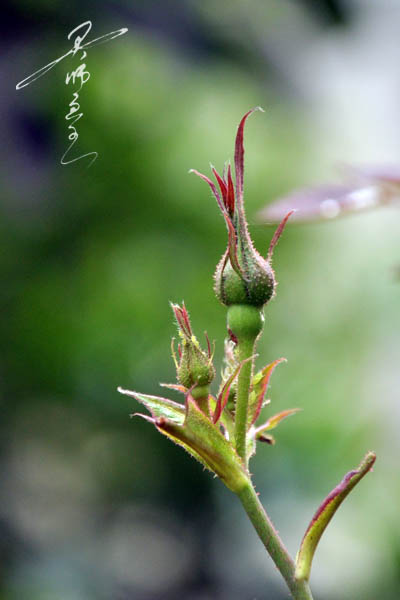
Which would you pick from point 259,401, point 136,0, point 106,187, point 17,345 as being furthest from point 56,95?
point 259,401

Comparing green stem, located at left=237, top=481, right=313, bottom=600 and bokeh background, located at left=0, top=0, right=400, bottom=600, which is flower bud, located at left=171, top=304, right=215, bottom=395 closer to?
green stem, located at left=237, top=481, right=313, bottom=600
